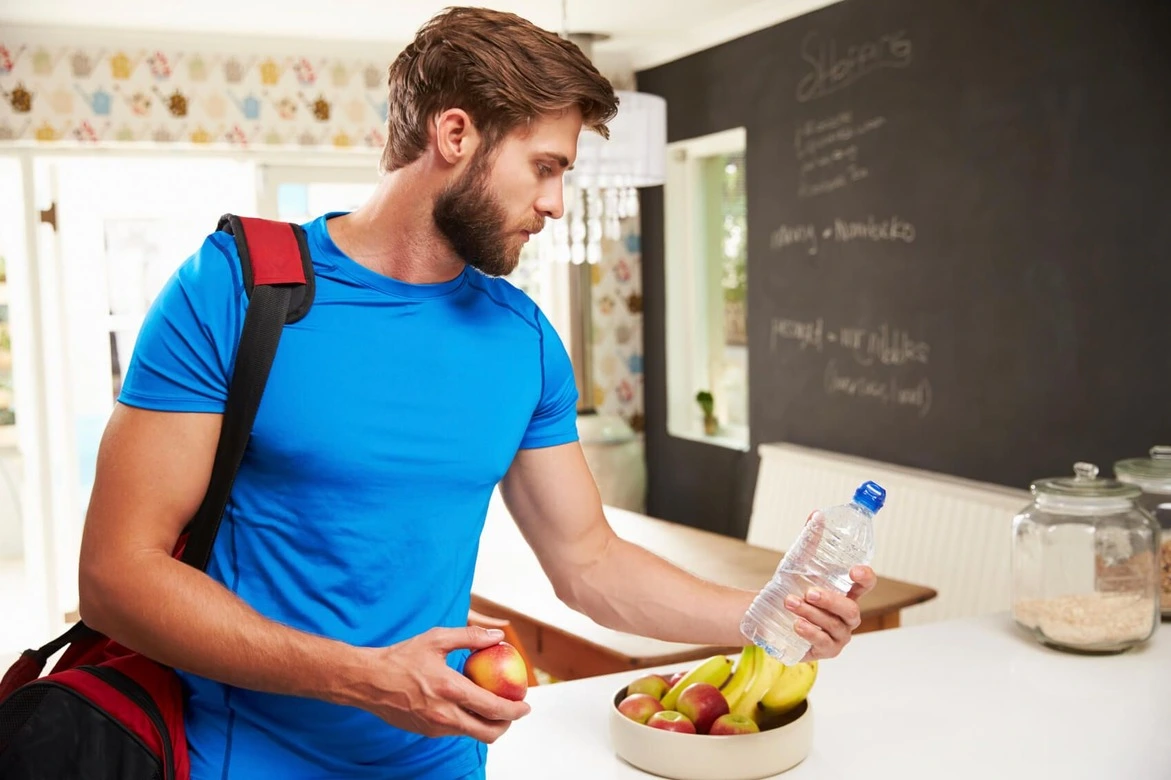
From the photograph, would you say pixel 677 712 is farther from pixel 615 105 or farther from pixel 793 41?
pixel 793 41

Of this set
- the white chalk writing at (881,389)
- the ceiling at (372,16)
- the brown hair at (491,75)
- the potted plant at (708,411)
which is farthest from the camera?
the potted plant at (708,411)

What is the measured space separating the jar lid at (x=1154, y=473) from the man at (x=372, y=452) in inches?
39.1

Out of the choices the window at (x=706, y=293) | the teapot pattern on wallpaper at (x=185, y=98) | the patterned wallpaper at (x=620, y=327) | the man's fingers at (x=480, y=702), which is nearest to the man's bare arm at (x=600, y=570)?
the man's fingers at (x=480, y=702)

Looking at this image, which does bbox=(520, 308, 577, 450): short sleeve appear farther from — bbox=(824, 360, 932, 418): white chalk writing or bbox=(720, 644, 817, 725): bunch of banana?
bbox=(824, 360, 932, 418): white chalk writing

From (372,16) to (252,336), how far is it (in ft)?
12.4

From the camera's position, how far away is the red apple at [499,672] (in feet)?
3.55

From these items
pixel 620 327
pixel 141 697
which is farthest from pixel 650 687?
pixel 620 327

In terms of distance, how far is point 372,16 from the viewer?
454 cm

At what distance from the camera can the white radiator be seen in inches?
137

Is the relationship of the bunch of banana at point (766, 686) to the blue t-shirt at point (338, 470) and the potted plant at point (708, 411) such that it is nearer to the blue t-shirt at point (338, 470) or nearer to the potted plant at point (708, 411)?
the blue t-shirt at point (338, 470)

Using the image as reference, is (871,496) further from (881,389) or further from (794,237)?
(794,237)

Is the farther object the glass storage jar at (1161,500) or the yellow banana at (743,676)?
the glass storage jar at (1161,500)

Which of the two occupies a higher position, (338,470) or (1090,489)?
(338,470)

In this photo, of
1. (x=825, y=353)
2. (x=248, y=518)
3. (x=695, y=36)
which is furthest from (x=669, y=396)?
(x=248, y=518)
